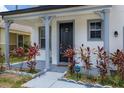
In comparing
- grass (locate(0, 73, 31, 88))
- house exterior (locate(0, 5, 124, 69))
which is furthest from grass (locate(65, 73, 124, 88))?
grass (locate(0, 73, 31, 88))

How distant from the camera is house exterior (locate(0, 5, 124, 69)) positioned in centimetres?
975

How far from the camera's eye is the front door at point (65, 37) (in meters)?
12.1

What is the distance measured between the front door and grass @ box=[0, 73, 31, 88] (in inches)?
131

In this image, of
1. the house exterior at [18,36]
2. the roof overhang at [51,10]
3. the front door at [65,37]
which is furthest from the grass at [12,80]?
the house exterior at [18,36]

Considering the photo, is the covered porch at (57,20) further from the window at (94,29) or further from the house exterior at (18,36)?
the house exterior at (18,36)

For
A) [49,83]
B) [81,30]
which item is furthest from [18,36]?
[49,83]

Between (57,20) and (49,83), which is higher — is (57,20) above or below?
above

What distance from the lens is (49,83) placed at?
28.7 ft

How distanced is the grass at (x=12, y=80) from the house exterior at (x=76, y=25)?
166 centimetres

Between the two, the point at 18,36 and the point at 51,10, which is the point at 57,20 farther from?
the point at 18,36

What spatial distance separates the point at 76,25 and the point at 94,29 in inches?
42.6

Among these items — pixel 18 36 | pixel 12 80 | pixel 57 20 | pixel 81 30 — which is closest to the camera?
pixel 12 80
